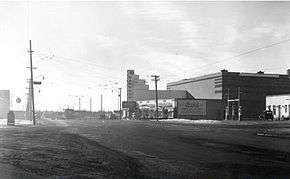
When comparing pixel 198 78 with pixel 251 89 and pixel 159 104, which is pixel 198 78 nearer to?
pixel 251 89

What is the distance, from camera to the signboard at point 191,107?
96.3 m

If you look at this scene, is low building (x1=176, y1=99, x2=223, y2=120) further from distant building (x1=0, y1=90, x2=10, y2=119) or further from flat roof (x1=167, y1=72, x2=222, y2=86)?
distant building (x1=0, y1=90, x2=10, y2=119)

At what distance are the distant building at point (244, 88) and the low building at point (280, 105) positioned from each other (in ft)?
30.5

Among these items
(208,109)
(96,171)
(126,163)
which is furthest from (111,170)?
(208,109)

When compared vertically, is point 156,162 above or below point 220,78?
below

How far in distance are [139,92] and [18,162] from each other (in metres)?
152

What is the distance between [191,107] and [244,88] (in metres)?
19.2

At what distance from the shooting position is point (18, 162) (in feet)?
45.4

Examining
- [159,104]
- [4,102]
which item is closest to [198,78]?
[159,104]

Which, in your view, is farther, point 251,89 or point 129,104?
point 129,104

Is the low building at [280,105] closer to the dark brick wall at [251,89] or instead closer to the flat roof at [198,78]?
the dark brick wall at [251,89]

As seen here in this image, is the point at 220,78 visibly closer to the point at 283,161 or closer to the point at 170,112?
the point at 170,112

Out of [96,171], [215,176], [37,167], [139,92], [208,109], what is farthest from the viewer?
[139,92]

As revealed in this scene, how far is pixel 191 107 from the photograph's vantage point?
318 feet
